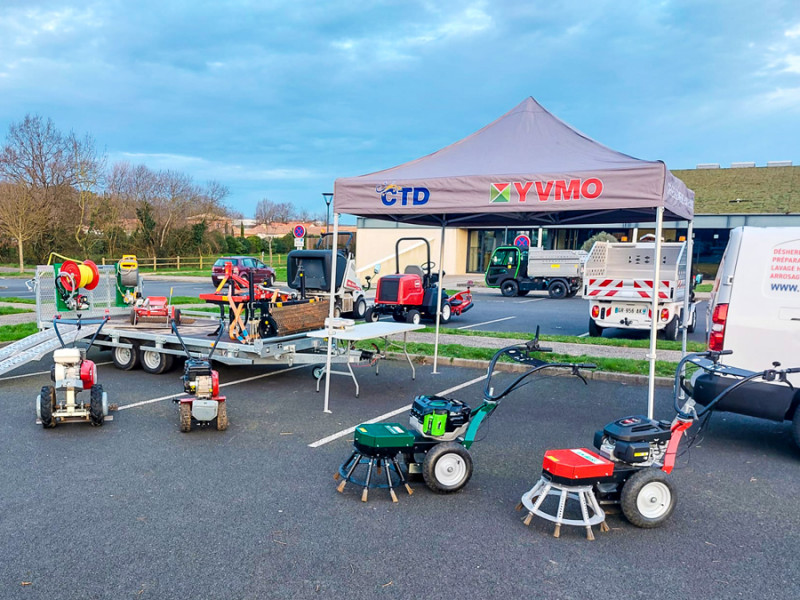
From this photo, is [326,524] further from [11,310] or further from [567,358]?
[11,310]

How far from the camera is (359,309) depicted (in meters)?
14.5

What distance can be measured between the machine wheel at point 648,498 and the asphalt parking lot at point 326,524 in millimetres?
96

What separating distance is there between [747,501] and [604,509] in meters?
1.15

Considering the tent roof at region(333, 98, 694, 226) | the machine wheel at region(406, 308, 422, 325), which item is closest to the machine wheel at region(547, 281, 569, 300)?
the machine wheel at region(406, 308, 422, 325)

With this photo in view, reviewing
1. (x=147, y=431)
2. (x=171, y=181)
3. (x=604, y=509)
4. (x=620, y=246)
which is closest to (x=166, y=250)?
(x=171, y=181)

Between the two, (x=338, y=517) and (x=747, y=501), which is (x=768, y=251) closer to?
(x=747, y=501)

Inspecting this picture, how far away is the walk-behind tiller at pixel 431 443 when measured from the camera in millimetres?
4164

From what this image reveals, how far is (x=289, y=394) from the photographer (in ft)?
23.4

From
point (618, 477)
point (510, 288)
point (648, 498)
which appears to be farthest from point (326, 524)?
point (510, 288)

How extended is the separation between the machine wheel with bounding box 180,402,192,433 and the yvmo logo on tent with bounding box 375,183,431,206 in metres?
2.83

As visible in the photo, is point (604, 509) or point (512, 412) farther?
point (512, 412)

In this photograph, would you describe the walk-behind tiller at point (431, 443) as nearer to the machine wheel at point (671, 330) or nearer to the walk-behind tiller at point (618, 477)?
the walk-behind tiller at point (618, 477)

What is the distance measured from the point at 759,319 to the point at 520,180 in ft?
8.05

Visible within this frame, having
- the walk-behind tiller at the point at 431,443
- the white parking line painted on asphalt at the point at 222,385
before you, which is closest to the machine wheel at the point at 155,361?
the white parking line painted on asphalt at the point at 222,385
